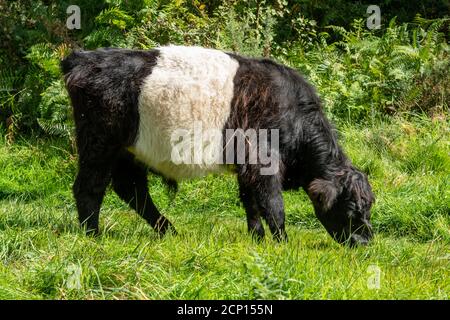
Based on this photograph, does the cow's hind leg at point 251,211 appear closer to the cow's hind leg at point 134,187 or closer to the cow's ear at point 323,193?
the cow's ear at point 323,193

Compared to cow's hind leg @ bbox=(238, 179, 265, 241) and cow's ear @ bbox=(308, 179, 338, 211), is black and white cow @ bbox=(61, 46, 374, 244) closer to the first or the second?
cow's ear @ bbox=(308, 179, 338, 211)

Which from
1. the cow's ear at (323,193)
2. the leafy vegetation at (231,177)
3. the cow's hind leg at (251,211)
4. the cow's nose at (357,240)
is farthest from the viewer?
the cow's hind leg at (251,211)

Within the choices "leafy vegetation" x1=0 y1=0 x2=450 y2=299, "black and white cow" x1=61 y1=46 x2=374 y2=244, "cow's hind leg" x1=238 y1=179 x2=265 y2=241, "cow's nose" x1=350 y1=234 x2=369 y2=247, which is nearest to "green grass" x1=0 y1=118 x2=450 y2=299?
"leafy vegetation" x1=0 y1=0 x2=450 y2=299

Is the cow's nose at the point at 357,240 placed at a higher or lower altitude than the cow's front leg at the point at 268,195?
lower

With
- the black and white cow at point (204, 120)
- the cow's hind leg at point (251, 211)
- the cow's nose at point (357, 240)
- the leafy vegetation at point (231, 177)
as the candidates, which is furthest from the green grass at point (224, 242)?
the black and white cow at point (204, 120)

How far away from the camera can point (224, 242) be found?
591 cm

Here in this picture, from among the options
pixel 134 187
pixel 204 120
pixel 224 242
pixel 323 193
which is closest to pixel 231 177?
pixel 134 187

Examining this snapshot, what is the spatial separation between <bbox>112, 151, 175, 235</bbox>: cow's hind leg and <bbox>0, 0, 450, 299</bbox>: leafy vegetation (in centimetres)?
26

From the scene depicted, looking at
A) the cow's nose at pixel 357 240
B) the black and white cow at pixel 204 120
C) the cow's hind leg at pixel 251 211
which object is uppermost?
the black and white cow at pixel 204 120

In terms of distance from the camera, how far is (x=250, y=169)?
6.54 metres

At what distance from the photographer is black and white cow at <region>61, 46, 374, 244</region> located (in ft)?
21.3

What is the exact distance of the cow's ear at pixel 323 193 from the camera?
264 inches

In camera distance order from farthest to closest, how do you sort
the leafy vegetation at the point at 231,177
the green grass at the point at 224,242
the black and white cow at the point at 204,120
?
the black and white cow at the point at 204,120 → the leafy vegetation at the point at 231,177 → the green grass at the point at 224,242

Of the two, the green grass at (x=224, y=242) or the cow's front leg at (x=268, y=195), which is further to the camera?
the cow's front leg at (x=268, y=195)
